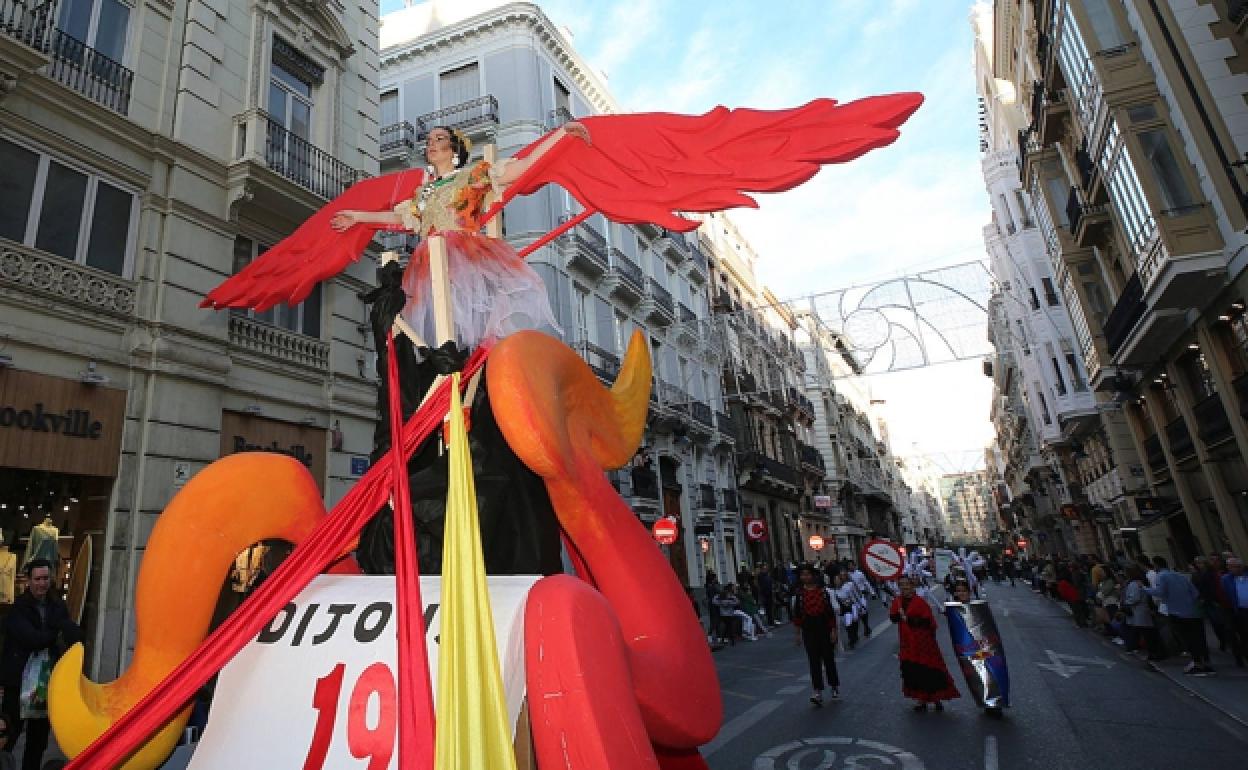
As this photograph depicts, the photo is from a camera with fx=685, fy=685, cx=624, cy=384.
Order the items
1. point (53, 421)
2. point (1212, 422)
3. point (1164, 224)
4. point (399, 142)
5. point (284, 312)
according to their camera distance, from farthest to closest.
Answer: point (399, 142)
point (1212, 422)
point (1164, 224)
point (284, 312)
point (53, 421)

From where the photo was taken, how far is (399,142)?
20.0m

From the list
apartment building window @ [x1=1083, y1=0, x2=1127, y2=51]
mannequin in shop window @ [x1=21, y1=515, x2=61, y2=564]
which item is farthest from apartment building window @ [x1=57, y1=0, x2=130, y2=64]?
apartment building window @ [x1=1083, y1=0, x2=1127, y2=51]

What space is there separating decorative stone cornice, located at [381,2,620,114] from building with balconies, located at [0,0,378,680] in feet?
32.6

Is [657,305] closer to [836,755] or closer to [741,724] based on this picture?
[741,724]

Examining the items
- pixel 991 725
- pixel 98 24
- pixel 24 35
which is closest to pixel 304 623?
pixel 991 725

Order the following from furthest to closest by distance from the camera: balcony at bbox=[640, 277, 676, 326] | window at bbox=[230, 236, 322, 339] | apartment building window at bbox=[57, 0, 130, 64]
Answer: balcony at bbox=[640, 277, 676, 326]
window at bbox=[230, 236, 322, 339]
apartment building window at bbox=[57, 0, 130, 64]

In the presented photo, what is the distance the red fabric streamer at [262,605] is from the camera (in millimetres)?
1772

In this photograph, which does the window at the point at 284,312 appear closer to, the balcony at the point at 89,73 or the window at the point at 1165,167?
the balcony at the point at 89,73

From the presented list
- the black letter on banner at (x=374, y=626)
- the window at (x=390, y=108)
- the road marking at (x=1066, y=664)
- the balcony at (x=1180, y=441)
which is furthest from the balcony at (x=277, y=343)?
the balcony at (x=1180, y=441)

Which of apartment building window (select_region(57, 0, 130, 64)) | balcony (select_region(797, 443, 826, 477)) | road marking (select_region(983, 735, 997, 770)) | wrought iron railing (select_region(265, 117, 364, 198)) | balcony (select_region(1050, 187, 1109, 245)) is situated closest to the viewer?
road marking (select_region(983, 735, 997, 770))

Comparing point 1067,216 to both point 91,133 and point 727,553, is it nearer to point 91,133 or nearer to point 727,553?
point 727,553

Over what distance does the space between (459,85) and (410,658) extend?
22.7 meters

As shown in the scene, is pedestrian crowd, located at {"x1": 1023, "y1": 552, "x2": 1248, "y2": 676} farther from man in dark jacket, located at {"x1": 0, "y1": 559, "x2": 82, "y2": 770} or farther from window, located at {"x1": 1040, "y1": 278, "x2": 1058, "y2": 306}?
window, located at {"x1": 1040, "y1": 278, "x2": 1058, "y2": 306}

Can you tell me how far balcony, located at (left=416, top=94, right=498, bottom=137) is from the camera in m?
19.5
